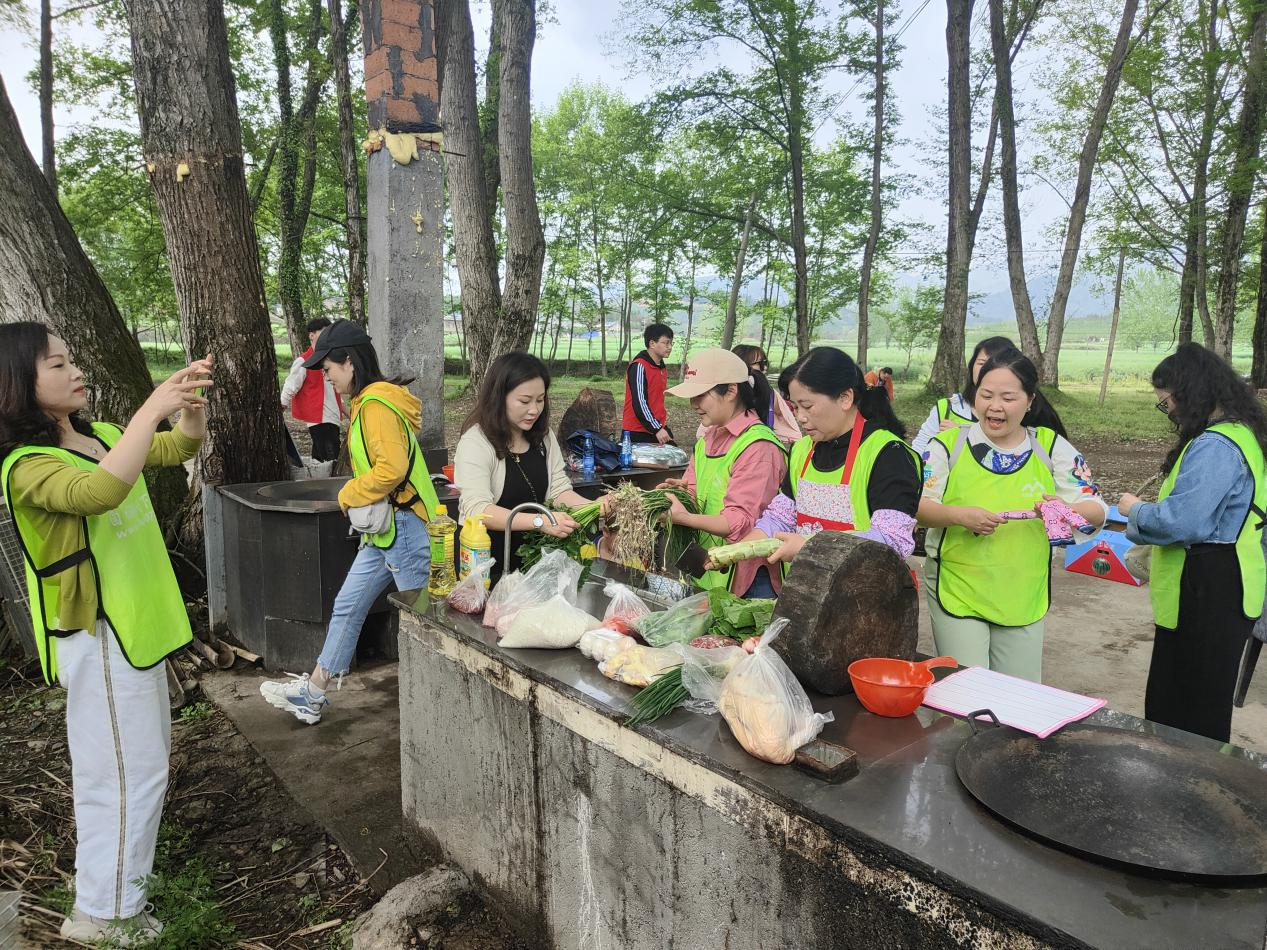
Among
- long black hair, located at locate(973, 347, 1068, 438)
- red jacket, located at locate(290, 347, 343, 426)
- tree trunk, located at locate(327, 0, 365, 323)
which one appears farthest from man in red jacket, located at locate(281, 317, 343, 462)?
long black hair, located at locate(973, 347, 1068, 438)

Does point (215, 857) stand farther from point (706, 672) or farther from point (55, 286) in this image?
point (55, 286)

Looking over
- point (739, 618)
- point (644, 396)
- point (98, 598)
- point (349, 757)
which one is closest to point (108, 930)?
point (98, 598)

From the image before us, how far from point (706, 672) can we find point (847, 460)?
97cm

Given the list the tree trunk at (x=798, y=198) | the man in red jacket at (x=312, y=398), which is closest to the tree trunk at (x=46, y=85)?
the man in red jacket at (x=312, y=398)

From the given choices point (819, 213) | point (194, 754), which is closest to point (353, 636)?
point (194, 754)

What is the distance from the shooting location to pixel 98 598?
2.47 meters

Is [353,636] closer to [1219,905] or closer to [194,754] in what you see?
[194,754]

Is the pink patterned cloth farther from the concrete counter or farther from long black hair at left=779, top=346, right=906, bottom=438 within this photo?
the concrete counter

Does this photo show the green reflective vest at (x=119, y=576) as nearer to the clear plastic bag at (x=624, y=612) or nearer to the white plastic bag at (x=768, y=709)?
the clear plastic bag at (x=624, y=612)

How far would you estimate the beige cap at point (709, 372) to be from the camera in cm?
315

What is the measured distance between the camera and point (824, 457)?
8.96ft

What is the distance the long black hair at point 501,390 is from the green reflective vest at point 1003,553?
1.79 meters

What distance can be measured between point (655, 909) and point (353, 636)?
8.22 ft

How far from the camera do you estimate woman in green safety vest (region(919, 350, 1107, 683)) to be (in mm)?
2775
